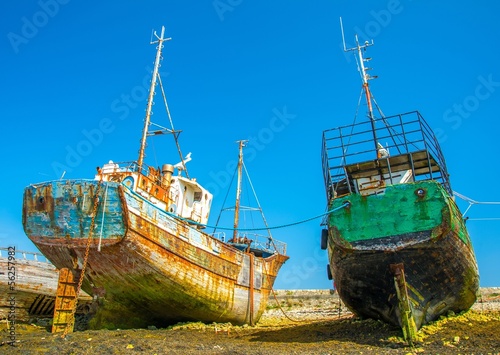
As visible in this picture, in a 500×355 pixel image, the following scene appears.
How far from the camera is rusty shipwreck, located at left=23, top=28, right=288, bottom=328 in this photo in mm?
10078

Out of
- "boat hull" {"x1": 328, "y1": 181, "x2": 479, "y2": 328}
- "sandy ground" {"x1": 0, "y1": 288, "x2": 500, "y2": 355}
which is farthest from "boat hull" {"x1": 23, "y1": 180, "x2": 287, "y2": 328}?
"boat hull" {"x1": 328, "y1": 181, "x2": 479, "y2": 328}

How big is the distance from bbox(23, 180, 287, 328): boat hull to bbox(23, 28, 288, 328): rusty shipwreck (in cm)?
3

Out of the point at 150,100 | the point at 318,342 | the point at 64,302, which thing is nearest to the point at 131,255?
the point at 64,302

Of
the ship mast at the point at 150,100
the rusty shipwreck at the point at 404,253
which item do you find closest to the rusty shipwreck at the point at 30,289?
the ship mast at the point at 150,100

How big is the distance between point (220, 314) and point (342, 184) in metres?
5.91

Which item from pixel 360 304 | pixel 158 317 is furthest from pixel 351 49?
pixel 158 317

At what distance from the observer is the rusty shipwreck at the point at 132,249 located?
10.1m

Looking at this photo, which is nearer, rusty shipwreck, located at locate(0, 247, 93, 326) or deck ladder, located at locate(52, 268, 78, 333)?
deck ladder, located at locate(52, 268, 78, 333)

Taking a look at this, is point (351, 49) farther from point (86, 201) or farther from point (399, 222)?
point (86, 201)

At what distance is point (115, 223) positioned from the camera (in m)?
9.98

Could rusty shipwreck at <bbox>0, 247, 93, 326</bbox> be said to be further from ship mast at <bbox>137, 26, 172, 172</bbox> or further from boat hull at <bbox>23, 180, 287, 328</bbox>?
ship mast at <bbox>137, 26, 172, 172</bbox>

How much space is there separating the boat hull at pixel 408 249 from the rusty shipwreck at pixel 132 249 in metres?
4.20

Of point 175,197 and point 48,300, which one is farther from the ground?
point 175,197

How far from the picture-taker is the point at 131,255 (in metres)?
10.2
